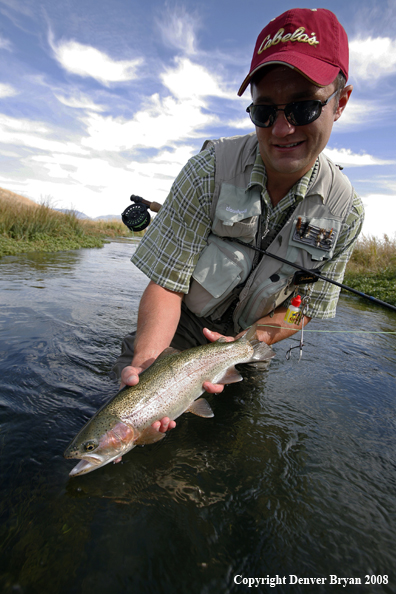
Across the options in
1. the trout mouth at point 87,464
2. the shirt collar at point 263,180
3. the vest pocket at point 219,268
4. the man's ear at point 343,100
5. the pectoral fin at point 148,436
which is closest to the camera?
the trout mouth at point 87,464

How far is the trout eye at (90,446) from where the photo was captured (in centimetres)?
219

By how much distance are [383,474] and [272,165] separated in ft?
9.03

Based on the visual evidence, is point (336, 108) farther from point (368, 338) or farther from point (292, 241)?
point (368, 338)

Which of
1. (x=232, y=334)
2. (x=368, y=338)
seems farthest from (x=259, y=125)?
(x=368, y=338)

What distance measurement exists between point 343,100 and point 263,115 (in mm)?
746

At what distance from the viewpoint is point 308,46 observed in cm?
256

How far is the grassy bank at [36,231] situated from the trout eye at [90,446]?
35.3 ft

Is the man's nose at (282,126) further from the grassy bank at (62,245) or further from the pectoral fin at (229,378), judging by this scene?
the grassy bank at (62,245)

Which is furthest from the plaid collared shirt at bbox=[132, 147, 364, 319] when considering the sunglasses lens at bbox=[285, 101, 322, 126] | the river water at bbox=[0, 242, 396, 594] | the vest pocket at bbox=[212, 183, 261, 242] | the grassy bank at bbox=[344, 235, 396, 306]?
the grassy bank at bbox=[344, 235, 396, 306]

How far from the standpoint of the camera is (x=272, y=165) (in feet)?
9.77

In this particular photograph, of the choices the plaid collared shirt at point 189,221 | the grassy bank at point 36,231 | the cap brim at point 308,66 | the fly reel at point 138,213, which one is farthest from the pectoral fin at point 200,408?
the grassy bank at point 36,231

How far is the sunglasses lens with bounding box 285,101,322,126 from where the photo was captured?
263cm

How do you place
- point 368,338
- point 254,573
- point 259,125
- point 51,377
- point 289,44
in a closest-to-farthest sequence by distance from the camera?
point 254,573 → point 289,44 → point 259,125 → point 51,377 → point 368,338

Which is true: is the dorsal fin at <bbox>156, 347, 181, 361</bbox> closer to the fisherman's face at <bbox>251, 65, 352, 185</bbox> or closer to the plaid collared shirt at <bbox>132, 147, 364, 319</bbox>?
the plaid collared shirt at <bbox>132, 147, 364, 319</bbox>
